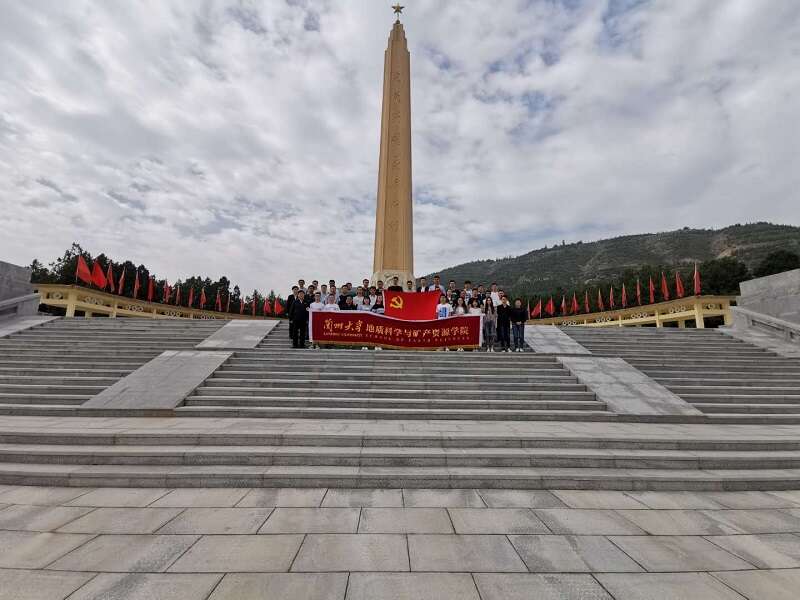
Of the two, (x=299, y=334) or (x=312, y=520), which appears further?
(x=299, y=334)

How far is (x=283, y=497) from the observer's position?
414cm

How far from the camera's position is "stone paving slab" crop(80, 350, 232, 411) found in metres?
6.75

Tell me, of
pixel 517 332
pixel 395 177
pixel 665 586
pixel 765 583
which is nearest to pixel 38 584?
pixel 665 586

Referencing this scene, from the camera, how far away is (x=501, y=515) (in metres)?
3.79

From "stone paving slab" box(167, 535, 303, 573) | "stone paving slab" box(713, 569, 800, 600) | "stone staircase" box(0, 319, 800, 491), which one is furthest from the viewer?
"stone staircase" box(0, 319, 800, 491)

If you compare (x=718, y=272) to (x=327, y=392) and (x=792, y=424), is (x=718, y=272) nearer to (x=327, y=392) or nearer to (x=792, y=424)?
(x=792, y=424)

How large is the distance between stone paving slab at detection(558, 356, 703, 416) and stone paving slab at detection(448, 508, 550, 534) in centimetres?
409

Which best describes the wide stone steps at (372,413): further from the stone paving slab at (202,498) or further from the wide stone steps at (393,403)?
the stone paving slab at (202,498)

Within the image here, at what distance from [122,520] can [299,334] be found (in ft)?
22.7

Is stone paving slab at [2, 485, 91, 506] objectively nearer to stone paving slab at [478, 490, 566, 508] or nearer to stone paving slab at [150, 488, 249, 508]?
stone paving slab at [150, 488, 249, 508]

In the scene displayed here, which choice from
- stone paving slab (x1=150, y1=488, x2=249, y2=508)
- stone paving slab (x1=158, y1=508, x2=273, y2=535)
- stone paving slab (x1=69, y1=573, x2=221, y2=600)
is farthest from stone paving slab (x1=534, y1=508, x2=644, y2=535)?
stone paving slab (x1=150, y1=488, x2=249, y2=508)

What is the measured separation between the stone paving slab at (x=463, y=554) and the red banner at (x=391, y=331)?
7274 mm

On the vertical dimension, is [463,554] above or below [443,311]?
below

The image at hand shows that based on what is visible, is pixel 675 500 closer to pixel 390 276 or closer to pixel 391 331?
pixel 391 331
